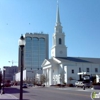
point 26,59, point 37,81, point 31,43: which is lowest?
point 37,81

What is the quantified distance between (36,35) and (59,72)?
83775 mm

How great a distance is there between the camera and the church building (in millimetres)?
92562

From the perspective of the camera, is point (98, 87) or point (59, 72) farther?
point (59, 72)

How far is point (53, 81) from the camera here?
10194cm

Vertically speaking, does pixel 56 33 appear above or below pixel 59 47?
above

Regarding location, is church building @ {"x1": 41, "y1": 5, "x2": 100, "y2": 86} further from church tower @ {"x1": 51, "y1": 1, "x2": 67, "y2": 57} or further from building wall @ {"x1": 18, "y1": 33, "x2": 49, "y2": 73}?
building wall @ {"x1": 18, "y1": 33, "x2": 49, "y2": 73}

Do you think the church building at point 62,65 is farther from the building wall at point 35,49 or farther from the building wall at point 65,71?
the building wall at point 35,49

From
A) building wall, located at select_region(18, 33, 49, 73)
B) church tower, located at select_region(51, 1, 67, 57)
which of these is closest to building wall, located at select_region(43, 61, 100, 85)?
church tower, located at select_region(51, 1, 67, 57)

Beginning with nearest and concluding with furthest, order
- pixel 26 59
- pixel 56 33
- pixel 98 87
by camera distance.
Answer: pixel 98 87 < pixel 56 33 < pixel 26 59

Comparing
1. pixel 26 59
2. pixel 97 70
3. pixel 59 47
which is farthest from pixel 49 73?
pixel 26 59

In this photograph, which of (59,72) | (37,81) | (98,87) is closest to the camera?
(98,87)

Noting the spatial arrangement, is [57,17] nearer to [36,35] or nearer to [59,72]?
[59,72]

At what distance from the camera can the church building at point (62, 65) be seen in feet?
304

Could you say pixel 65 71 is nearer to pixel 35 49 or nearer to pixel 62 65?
pixel 62 65
